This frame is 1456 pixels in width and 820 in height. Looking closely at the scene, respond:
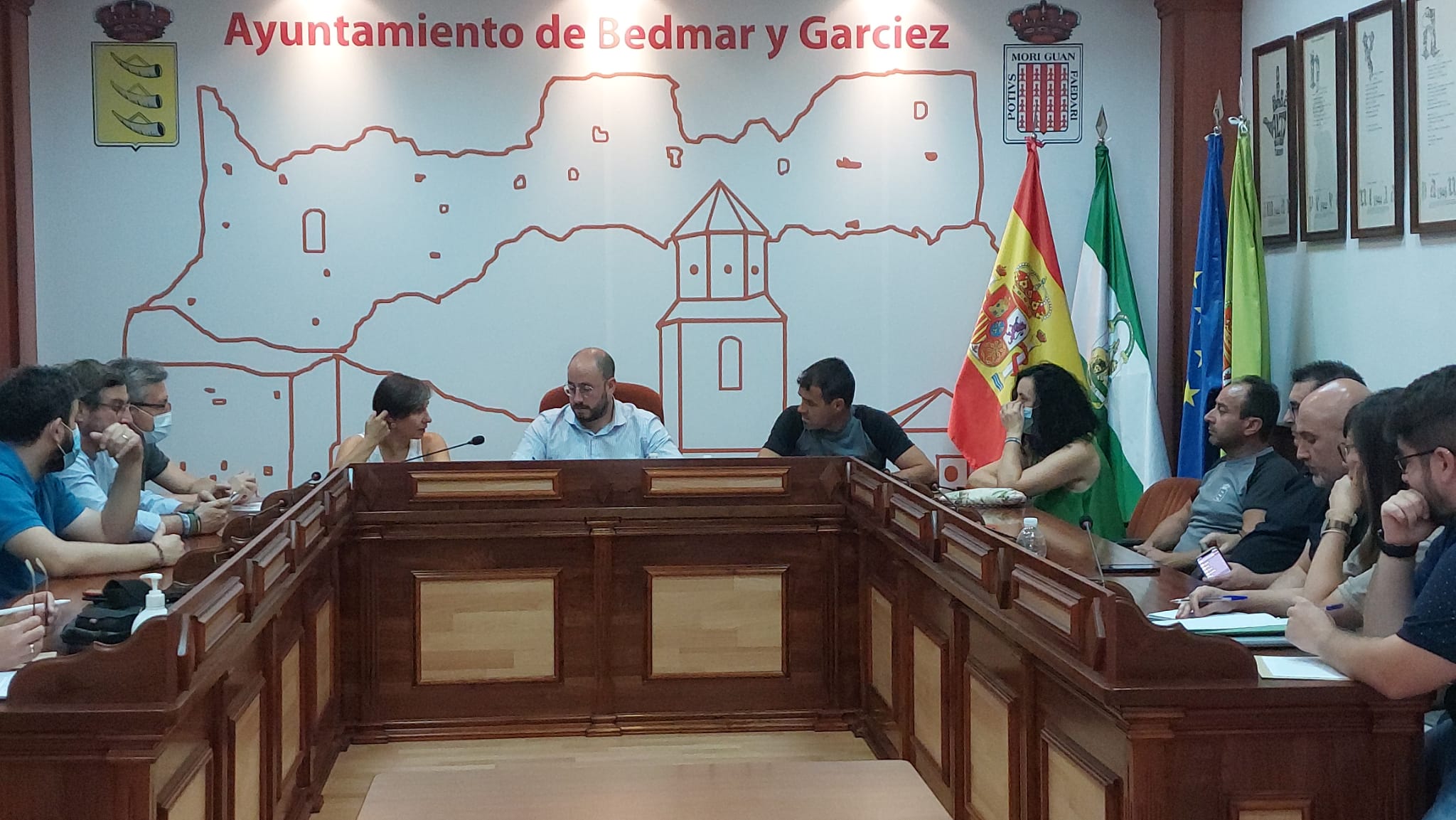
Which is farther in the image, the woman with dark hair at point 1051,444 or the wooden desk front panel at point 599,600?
the woman with dark hair at point 1051,444

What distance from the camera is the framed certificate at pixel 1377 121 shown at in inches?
179

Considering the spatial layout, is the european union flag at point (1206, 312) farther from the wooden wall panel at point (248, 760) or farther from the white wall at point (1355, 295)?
the wooden wall panel at point (248, 760)

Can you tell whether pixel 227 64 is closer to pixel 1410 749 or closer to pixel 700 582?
pixel 700 582

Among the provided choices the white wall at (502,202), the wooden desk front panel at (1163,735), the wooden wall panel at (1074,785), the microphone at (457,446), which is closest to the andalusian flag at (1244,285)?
the white wall at (502,202)

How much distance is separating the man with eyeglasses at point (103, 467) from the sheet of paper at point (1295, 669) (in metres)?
2.92

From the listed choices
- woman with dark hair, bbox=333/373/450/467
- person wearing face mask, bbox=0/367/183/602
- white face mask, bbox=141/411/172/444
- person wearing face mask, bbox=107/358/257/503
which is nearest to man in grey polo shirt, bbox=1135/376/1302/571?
woman with dark hair, bbox=333/373/450/467

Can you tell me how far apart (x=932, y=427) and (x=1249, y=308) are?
4.66 ft

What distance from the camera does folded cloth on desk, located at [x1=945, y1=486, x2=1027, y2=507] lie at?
4.58 m

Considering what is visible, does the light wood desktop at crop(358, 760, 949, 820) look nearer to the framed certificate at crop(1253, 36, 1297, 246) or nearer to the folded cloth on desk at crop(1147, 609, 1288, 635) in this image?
the folded cloth on desk at crop(1147, 609, 1288, 635)

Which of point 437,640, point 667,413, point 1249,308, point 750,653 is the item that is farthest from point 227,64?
point 1249,308

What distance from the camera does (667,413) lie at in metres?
5.99

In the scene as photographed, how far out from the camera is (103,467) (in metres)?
4.52

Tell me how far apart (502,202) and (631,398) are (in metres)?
1.08

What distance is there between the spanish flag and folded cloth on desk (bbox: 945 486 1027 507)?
4.23 feet
